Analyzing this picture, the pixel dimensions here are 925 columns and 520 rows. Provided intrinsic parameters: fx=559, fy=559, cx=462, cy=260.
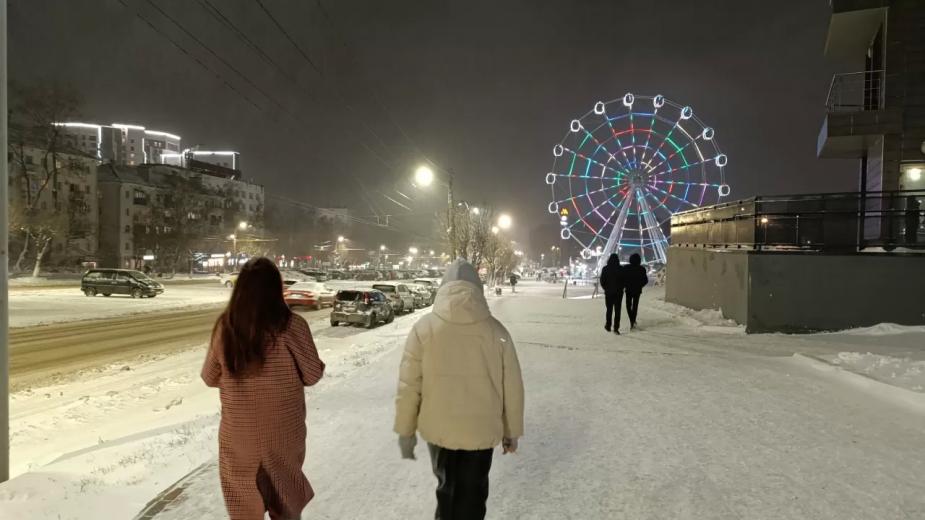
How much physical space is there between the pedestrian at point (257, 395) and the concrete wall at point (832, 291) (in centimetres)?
1151

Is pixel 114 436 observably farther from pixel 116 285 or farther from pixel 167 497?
pixel 116 285

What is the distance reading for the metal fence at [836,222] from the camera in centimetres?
1156

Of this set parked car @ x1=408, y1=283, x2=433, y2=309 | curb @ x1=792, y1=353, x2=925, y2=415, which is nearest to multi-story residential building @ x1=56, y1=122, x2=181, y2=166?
parked car @ x1=408, y1=283, x2=433, y2=309

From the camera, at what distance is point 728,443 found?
509 cm

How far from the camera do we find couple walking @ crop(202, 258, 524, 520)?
2824 millimetres

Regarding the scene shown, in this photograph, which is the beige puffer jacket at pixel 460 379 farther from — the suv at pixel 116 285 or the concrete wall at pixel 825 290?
the suv at pixel 116 285

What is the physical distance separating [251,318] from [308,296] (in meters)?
26.6

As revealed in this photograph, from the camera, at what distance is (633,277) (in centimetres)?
1205

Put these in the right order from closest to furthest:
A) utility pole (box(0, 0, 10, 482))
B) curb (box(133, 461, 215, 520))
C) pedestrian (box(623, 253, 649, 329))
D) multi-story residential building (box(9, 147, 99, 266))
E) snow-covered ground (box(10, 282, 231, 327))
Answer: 1. curb (box(133, 461, 215, 520))
2. utility pole (box(0, 0, 10, 482))
3. pedestrian (box(623, 253, 649, 329))
4. snow-covered ground (box(10, 282, 231, 327))
5. multi-story residential building (box(9, 147, 99, 266))

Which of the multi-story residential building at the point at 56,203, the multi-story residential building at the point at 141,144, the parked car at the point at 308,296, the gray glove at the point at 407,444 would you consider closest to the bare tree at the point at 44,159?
the multi-story residential building at the point at 56,203

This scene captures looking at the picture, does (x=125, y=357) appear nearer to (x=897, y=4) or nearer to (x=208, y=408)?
(x=208, y=408)

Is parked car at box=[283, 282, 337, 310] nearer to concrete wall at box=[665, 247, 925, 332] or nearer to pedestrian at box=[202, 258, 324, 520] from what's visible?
concrete wall at box=[665, 247, 925, 332]

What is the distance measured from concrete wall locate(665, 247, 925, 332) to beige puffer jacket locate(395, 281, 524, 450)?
35.1 ft

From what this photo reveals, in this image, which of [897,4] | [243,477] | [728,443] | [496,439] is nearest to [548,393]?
[728,443]
